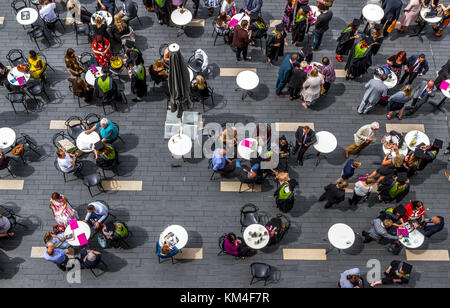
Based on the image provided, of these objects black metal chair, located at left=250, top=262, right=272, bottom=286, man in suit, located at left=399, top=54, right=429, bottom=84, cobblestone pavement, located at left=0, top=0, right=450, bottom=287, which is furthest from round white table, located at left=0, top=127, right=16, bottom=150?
man in suit, located at left=399, top=54, right=429, bottom=84

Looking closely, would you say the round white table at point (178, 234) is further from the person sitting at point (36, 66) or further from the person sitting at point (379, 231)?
the person sitting at point (36, 66)

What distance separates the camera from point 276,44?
15.9 metres

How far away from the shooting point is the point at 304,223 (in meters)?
13.9

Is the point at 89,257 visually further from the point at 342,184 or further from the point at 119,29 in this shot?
the point at 119,29

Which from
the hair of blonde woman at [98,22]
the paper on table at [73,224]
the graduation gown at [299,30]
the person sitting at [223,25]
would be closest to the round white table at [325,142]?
the graduation gown at [299,30]

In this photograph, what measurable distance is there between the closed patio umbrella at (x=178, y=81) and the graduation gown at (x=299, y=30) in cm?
550

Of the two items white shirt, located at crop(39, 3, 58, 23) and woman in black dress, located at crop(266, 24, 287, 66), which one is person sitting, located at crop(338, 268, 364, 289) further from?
white shirt, located at crop(39, 3, 58, 23)

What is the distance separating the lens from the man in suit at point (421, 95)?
1481 cm

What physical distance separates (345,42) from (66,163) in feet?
34.6

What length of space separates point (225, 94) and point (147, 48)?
145 inches

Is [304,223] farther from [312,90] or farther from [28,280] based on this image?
[28,280]

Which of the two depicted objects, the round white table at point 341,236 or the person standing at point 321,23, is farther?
the person standing at point 321,23
